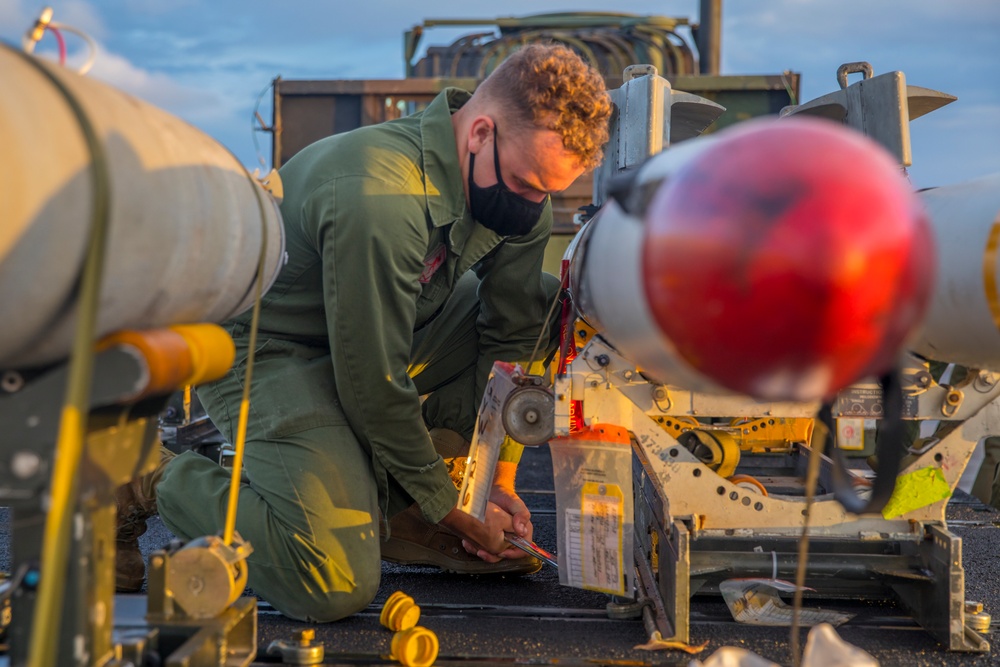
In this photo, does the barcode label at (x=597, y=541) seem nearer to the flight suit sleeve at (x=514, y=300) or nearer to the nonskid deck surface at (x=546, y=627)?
the nonskid deck surface at (x=546, y=627)

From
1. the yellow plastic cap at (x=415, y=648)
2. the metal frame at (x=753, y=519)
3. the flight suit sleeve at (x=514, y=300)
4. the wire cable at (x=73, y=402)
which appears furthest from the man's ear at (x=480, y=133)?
the wire cable at (x=73, y=402)

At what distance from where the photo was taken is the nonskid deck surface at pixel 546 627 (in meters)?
1.62

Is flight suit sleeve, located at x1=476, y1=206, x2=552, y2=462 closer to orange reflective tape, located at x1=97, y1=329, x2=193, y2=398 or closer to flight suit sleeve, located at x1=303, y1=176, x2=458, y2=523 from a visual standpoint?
flight suit sleeve, located at x1=303, y1=176, x2=458, y2=523

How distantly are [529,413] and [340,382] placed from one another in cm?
42

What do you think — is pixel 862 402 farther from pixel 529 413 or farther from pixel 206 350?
pixel 206 350

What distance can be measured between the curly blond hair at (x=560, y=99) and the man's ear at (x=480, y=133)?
0.05m

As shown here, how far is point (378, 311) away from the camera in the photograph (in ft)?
6.04

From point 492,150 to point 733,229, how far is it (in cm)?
128

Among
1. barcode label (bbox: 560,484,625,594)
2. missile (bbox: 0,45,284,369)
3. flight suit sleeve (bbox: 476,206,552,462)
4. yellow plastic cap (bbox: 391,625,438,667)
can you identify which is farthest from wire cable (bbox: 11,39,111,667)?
flight suit sleeve (bbox: 476,206,552,462)

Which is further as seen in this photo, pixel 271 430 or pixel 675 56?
pixel 675 56

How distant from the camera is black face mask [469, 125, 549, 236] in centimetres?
204

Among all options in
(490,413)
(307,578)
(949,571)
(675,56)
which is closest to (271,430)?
(307,578)

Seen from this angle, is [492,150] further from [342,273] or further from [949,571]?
[949,571]

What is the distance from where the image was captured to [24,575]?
1.03m
